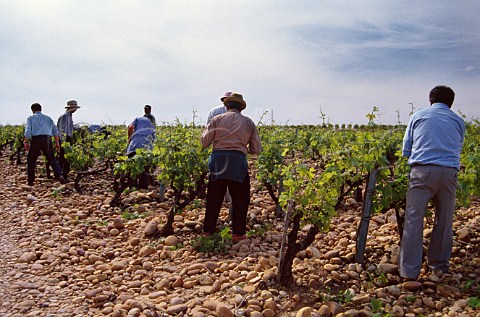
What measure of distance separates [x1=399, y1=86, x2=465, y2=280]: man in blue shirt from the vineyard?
0.24 meters

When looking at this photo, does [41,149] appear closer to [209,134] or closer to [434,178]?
[209,134]

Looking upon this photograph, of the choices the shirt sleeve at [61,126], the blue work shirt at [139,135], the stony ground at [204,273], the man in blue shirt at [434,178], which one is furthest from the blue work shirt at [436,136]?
the shirt sleeve at [61,126]

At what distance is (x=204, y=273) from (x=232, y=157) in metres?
1.36

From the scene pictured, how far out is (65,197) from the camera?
27.9 ft

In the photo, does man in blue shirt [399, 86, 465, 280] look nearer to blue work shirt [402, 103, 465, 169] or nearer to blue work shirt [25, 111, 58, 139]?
blue work shirt [402, 103, 465, 169]

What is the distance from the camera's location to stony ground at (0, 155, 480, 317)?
3.77 meters

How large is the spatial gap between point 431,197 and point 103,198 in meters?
6.04

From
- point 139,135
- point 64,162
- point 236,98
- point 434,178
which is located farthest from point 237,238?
point 64,162

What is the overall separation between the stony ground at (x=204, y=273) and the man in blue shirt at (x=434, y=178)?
0.23 m

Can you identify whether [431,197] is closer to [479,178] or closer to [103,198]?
[479,178]

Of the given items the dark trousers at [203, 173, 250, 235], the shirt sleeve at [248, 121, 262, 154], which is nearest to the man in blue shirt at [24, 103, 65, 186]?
the dark trousers at [203, 173, 250, 235]

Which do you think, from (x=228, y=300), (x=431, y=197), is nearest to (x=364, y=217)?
(x=431, y=197)

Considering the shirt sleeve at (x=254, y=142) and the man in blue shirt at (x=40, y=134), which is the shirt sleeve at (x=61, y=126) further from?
the shirt sleeve at (x=254, y=142)

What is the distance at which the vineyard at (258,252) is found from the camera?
151 inches
